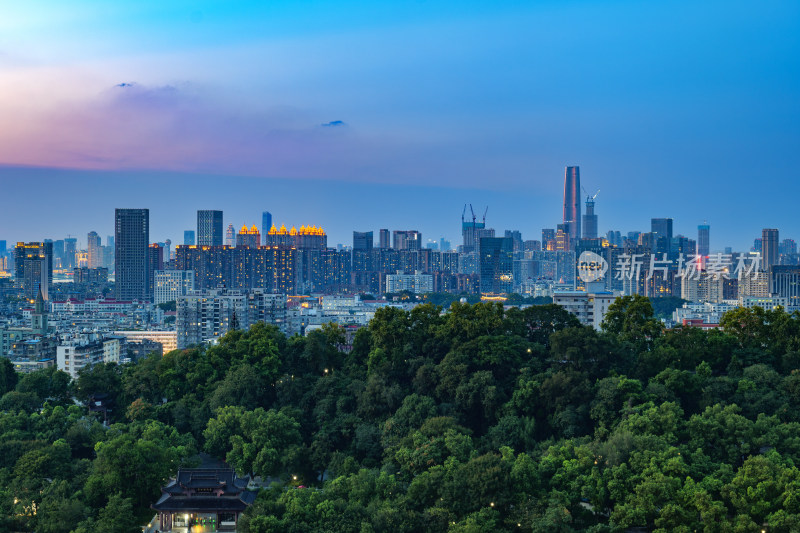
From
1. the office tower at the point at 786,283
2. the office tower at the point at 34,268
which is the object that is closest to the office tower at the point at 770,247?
the office tower at the point at 786,283

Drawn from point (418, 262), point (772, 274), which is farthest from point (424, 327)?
point (418, 262)

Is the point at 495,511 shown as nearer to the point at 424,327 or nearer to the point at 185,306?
the point at 424,327

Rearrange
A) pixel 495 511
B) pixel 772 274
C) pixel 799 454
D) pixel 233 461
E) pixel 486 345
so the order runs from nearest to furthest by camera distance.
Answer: pixel 495 511, pixel 799 454, pixel 233 461, pixel 486 345, pixel 772 274

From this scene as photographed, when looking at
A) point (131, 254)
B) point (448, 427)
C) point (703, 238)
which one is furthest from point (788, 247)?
point (448, 427)

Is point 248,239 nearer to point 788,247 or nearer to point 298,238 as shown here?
point 298,238

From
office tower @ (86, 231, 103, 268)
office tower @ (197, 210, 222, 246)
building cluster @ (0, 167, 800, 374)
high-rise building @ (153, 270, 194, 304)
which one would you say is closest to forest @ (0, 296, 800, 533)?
building cluster @ (0, 167, 800, 374)

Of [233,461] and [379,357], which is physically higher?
[379,357]
